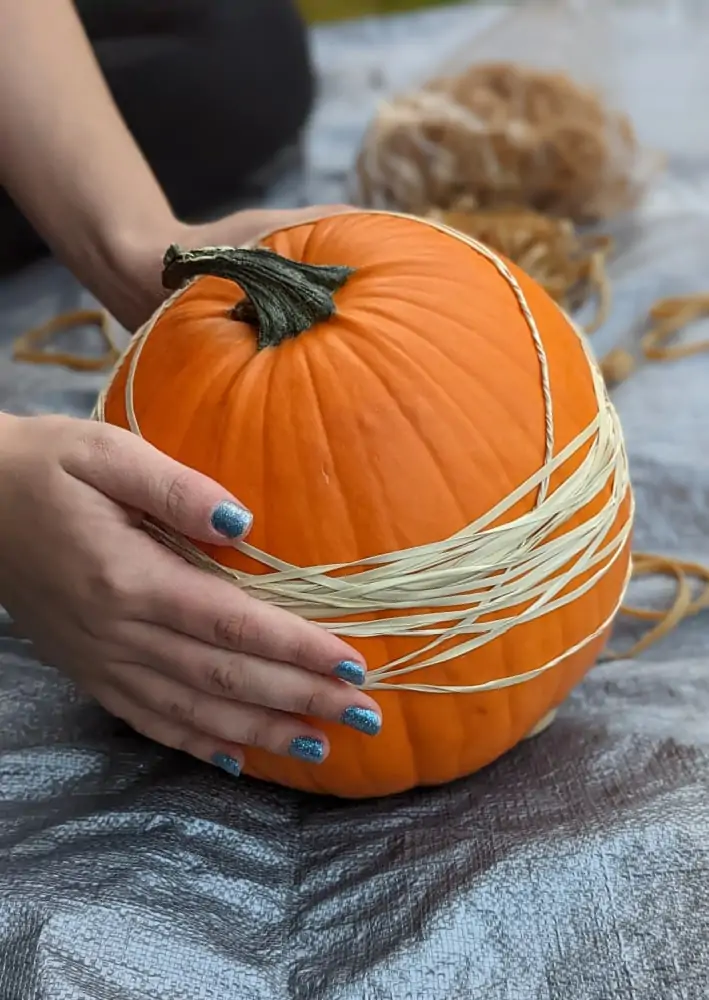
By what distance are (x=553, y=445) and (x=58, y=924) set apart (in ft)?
1.17

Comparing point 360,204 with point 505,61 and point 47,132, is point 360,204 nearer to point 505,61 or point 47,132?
point 505,61

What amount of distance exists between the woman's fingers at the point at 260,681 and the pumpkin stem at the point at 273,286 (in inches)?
6.7

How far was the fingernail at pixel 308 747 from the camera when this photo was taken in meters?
0.57

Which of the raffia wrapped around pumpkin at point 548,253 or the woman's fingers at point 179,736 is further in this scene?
the raffia wrapped around pumpkin at point 548,253

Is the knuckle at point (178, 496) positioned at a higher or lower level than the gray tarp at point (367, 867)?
higher

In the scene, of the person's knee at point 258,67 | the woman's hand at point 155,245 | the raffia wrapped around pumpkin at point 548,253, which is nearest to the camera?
the woman's hand at point 155,245

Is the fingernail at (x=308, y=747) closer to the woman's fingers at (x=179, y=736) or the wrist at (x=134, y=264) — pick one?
the woman's fingers at (x=179, y=736)

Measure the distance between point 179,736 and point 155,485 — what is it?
0.16 metres

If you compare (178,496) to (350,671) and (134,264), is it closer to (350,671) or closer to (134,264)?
(350,671)

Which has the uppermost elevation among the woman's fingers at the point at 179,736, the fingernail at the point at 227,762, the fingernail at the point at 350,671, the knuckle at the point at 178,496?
the knuckle at the point at 178,496

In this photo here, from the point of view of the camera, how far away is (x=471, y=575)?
0.55m

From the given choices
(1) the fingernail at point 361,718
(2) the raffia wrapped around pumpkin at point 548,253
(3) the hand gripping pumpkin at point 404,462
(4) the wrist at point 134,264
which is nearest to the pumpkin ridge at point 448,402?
(3) the hand gripping pumpkin at point 404,462

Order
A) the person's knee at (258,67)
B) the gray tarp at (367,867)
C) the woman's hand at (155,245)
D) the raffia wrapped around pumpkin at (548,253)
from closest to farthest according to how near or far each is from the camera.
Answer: the gray tarp at (367,867) < the woman's hand at (155,245) < the raffia wrapped around pumpkin at (548,253) < the person's knee at (258,67)

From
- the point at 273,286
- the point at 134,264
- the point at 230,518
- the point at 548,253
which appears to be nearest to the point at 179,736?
the point at 230,518
